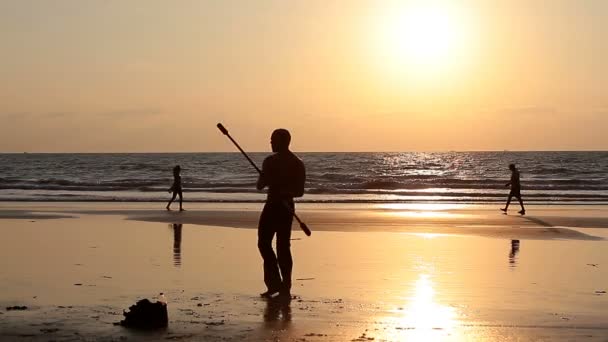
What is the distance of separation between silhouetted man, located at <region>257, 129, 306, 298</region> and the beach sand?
34cm

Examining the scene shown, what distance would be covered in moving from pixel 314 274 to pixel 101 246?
14.4 ft

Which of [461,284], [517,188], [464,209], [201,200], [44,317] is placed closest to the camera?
[44,317]

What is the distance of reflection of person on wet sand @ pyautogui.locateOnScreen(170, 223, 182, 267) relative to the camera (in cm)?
1152

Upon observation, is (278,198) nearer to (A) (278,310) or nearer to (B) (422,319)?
(A) (278,310)

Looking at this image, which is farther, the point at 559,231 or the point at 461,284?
the point at 559,231

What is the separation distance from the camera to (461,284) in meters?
9.57

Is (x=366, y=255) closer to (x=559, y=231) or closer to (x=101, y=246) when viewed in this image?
(x=101, y=246)

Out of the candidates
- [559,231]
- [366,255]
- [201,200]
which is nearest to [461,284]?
[366,255]

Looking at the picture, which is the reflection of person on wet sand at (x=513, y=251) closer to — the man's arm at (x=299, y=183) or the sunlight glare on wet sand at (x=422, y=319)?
the sunlight glare on wet sand at (x=422, y=319)

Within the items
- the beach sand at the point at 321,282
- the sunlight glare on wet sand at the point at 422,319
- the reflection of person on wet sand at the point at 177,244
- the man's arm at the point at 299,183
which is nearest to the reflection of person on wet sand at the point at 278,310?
the beach sand at the point at 321,282

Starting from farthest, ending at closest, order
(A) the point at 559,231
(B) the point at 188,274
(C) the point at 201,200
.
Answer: (C) the point at 201,200, (A) the point at 559,231, (B) the point at 188,274

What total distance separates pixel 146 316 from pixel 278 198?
7.76 ft

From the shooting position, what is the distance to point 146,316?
6.95m

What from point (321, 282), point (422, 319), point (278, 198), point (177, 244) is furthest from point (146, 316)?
point (177, 244)
